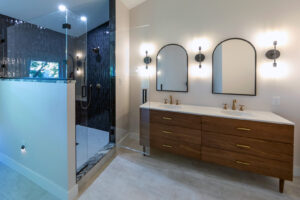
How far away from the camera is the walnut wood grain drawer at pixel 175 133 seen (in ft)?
6.59

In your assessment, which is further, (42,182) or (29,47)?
(29,47)

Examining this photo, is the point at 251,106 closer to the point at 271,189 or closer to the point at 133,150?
the point at 271,189

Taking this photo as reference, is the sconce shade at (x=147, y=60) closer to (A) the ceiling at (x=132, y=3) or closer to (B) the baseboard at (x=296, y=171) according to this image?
(A) the ceiling at (x=132, y=3)

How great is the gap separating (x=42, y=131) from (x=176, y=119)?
1.73 m

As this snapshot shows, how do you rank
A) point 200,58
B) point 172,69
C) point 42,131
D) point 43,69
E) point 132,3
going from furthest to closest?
point 132,3, point 172,69, point 200,58, point 43,69, point 42,131

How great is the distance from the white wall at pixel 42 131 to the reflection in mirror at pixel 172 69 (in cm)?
166

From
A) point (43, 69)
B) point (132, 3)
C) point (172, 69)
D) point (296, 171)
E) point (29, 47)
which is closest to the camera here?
point (43, 69)

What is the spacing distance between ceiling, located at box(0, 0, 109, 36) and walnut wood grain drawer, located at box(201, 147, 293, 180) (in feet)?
8.24

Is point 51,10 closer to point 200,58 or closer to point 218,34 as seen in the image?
point 200,58

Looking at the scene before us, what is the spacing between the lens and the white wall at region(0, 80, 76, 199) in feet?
4.84

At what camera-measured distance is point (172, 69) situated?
2666 mm

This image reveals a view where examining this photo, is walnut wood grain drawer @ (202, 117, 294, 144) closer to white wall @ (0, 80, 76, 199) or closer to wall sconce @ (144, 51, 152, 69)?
wall sconce @ (144, 51, 152, 69)

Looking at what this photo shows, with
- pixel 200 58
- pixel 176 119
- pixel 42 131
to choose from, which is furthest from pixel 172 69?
pixel 42 131

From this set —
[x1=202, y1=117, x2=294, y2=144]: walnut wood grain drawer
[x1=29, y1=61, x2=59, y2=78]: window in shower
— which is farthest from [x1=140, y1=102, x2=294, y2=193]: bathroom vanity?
[x1=29, y1=61, x2=59, y2=78]: window in shower
